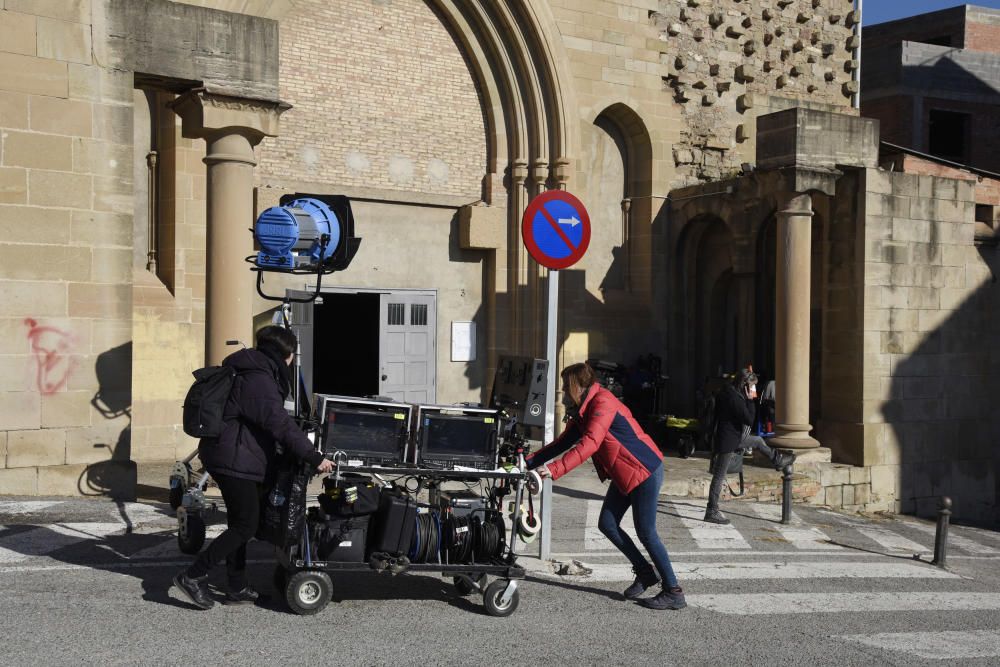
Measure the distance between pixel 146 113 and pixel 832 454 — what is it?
33.6 ft

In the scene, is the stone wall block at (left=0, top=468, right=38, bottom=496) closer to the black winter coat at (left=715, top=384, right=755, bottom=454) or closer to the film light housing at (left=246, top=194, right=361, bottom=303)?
the film light housing at (left=246, top=194, right=361, bottom=303)

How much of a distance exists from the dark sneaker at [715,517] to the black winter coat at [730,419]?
602mm

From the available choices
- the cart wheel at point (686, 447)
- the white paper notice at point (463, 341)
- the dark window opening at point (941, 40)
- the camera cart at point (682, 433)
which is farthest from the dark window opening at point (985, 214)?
the dark window opening at point (941, 40)

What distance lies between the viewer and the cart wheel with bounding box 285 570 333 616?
6.39 metres

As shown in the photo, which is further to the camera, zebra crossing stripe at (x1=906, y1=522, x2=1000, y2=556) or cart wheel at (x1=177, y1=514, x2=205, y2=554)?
zebra crossing stripe at (x1=906, y1=522, x2=1000, y2=556)

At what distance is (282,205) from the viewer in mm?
8438

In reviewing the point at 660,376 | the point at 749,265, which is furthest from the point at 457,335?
the point at 749,265

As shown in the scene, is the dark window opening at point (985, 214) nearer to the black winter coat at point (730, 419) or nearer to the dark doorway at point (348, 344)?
the black winter coat at point (730, 419)

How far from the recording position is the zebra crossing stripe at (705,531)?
9.75 m

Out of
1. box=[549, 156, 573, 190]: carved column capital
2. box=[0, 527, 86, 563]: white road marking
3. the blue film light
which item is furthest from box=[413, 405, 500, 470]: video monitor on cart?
box=[549, 156, 573, 190]: carved column capital

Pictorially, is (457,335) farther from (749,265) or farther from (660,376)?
(749,265)

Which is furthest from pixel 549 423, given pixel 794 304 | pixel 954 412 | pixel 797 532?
pixel 954 412

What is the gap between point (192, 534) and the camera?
295 inches

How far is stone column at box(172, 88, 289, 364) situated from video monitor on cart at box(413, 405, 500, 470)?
473cm
